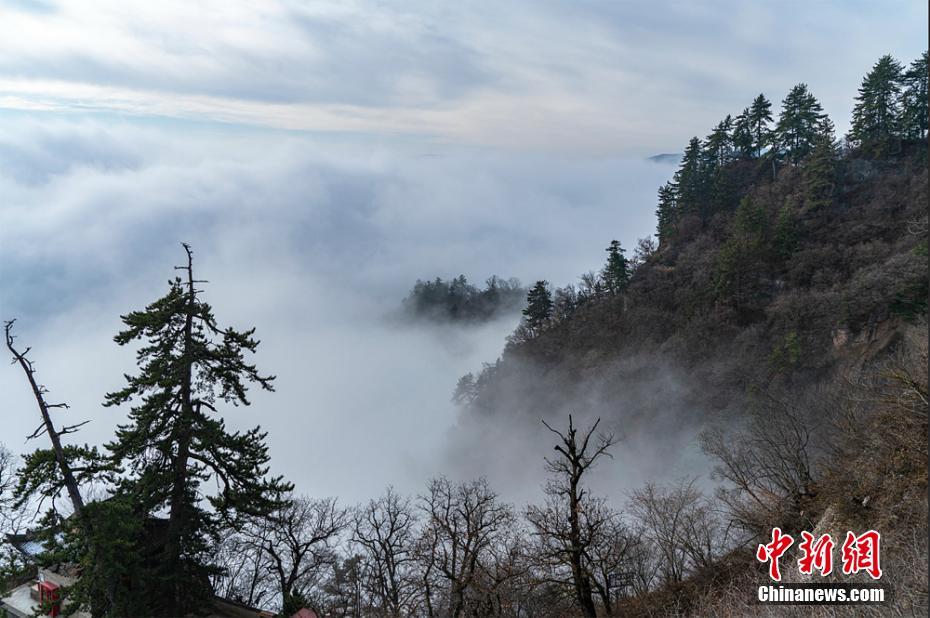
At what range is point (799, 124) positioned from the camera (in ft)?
202

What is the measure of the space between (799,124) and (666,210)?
1667 centimetres

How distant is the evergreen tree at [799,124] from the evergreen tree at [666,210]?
12.4 m

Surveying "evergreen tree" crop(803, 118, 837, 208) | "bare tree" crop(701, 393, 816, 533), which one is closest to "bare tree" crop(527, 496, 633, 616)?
"bare tree" crop(701, 393, 816, 533)

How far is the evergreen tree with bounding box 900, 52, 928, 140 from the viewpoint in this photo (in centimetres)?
5150

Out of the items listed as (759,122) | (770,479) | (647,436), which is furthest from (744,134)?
(770,479)

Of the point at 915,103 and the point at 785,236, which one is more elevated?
the point at 915,103

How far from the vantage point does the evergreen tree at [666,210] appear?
69.7 m

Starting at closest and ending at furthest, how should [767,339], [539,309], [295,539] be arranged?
[295,539]
[767,339]
[539,309]

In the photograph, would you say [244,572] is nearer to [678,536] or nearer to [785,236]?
[678,536]

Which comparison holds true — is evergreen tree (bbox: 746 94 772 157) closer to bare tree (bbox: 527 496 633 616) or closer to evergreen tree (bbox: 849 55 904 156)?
evergreen tree (bbox: 849 55 904 156)

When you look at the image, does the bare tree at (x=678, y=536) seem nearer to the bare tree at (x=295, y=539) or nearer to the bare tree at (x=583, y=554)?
the bare tree at (x=583, y=554)

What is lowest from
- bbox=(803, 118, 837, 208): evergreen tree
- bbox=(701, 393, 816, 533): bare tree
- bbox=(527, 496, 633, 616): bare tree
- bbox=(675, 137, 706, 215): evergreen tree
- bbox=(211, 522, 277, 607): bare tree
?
bbox=(211, 522, 277, 607): bare tree

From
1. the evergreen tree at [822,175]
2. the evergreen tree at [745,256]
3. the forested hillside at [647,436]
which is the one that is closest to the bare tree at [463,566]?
the forested hillside at [647,436]

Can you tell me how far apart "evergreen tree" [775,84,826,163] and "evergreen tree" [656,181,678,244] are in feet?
40.8
